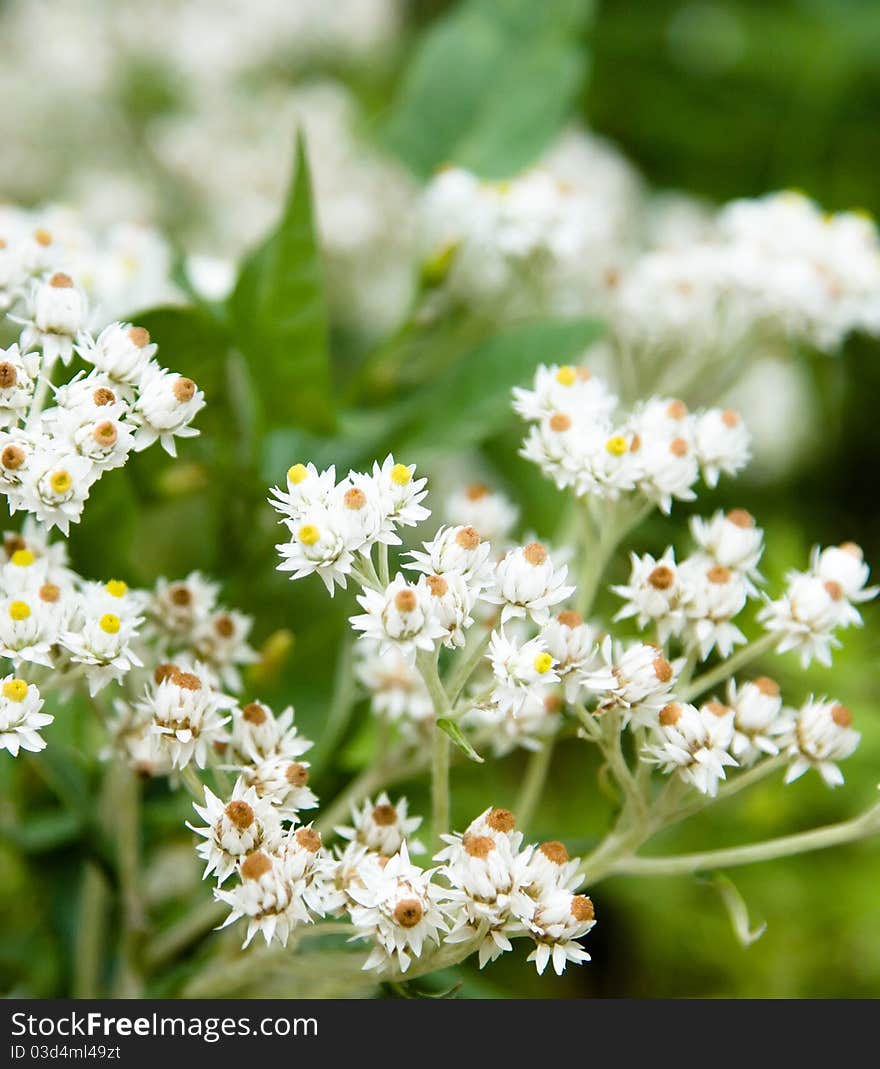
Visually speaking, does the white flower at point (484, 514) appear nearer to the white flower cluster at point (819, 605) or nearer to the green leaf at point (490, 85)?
the white flower cluster at point (819, 605)

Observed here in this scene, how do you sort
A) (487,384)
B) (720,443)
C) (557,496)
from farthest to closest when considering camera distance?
(557,496) → (487,384) → (720,443)

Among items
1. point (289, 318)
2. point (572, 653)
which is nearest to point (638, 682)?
point (572, 653)

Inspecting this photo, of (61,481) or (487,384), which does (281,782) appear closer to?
(61,481)

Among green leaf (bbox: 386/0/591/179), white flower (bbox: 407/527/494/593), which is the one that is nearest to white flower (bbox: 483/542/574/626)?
white flower (bbox: 407/527/494/593)

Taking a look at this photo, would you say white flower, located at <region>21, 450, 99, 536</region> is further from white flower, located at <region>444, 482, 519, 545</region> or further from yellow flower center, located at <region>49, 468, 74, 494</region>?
white flower, located at <region>444, 482, 519, 545</region>

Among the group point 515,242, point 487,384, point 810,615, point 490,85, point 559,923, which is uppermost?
point 490,85

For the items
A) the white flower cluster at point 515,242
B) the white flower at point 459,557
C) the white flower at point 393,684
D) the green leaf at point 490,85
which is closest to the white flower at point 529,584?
the white flower at point 459,557

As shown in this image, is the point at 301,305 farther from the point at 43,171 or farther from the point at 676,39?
the point at 676,39

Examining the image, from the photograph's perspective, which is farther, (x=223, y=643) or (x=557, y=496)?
(x=557, y=496)
